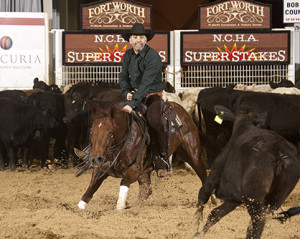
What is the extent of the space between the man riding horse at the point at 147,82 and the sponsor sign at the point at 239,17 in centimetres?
587

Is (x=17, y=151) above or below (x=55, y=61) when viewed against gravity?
below

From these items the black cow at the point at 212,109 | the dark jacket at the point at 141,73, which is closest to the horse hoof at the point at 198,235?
the dark jacket at the point at 141,73

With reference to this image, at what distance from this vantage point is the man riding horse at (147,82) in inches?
260

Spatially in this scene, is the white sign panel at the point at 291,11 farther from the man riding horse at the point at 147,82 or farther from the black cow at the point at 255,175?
the black cow at the point at 255,175

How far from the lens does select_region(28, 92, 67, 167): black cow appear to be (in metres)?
11.9

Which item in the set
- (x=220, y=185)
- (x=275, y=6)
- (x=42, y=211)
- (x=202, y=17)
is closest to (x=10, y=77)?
(x=202, y=17)

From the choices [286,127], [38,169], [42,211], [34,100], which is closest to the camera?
[42,211]

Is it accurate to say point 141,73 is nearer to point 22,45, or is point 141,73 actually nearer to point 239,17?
point 239,17

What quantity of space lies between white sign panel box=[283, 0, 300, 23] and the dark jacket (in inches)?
263

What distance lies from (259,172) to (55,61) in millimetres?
8832

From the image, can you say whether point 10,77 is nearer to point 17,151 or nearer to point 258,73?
point 17,151

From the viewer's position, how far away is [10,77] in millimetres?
13047

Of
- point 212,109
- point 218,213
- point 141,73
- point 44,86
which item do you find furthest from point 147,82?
point 44,86

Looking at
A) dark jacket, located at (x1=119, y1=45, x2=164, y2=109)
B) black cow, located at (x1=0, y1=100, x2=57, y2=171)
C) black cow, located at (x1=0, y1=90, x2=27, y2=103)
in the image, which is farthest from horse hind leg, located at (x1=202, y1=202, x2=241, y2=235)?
black cow, located at (x1=0, y1=90, x2=27, y2=103)
